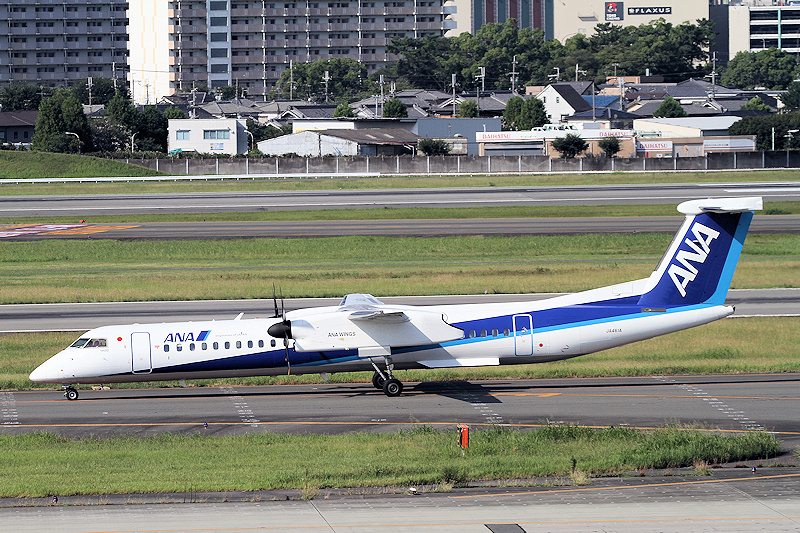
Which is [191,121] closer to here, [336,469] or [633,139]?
[633,139]

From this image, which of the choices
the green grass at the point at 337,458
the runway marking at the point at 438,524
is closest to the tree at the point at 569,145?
the green grass at the point at 337,458

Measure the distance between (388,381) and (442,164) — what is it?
87635 millimetres

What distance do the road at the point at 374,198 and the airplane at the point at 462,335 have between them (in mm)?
51125

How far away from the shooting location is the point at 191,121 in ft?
483

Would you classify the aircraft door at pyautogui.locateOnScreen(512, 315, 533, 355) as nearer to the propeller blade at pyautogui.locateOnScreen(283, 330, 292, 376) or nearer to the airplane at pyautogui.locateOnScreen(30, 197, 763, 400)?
the airplane at pyautogui.locateOnScreen(30, 197, 763, 400)

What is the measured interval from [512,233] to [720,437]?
41692mm

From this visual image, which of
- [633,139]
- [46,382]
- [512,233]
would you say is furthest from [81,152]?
[46,382]

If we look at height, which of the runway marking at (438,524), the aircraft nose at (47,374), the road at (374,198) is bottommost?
the runway marking at (438,524)

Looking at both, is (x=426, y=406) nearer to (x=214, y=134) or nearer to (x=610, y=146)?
(x=610, y=146)

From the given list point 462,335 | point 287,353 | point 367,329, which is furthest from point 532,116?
point 287,353

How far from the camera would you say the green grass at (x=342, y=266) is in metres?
49.6

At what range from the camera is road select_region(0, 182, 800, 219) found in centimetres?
8269

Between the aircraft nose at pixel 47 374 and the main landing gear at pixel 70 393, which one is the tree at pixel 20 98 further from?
the aircraft nose at pixel 47 374

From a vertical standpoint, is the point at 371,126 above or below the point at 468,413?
above
